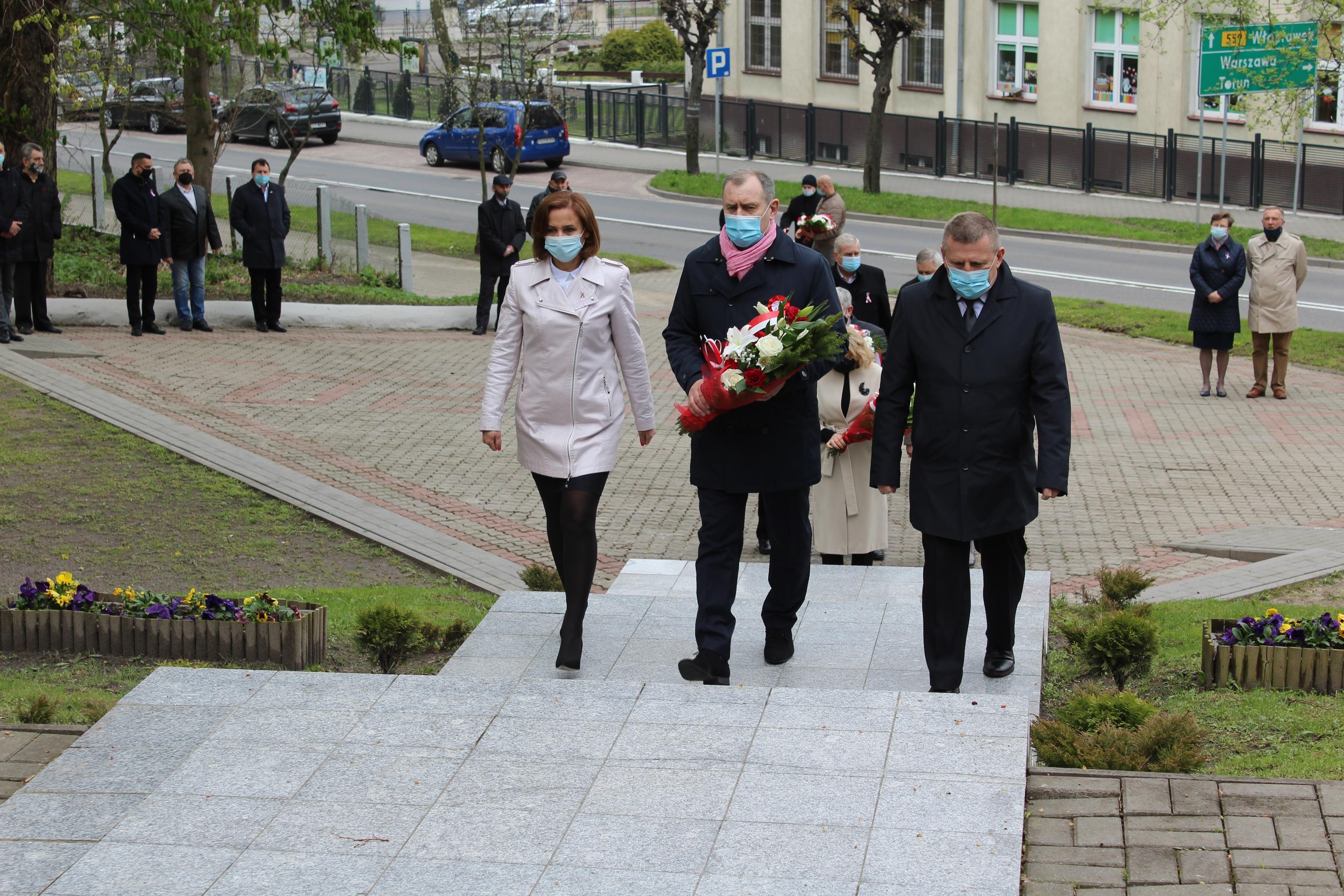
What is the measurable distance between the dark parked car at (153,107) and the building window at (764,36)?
51.2ft

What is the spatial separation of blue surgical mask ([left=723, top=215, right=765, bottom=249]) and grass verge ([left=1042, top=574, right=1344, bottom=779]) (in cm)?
217

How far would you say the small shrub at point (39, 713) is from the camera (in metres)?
5.48

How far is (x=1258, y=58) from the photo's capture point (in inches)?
914

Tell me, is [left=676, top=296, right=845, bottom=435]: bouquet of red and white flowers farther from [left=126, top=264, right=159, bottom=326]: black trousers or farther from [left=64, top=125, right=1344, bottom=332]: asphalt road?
[left=64, top=125, right=1344, bottom=332]: asphalt road

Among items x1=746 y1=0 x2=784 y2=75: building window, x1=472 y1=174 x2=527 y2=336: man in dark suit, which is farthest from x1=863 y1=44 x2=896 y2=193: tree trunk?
x1=472 y1=174 x2=527 y2=336: man in dark suit

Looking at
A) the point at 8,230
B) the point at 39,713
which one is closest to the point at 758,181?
the point at 39,713

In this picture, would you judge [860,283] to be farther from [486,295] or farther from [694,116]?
[694,116]

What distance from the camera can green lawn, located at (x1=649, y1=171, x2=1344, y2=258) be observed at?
26562mm

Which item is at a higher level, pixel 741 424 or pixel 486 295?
pixel 741 424

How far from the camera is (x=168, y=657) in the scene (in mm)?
6824

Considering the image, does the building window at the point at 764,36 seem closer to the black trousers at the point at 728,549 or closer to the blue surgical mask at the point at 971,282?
the black trousers at the point at 728,549

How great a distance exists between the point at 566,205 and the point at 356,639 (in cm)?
225

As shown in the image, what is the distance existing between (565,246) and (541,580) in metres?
2.46

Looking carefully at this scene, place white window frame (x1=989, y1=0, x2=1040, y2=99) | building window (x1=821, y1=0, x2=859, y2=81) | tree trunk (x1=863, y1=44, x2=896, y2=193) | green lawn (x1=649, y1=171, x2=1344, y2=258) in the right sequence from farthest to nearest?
building window (x1=821, y1=0, x2=859, y2=81), white window frame (x1=989, y1=0, x2=1040, y2=99), tree trunk (x1=863, y1=44, x2=896, y2=193), green lawn (x1=649, y1=171, x2=1344, y2=258)
